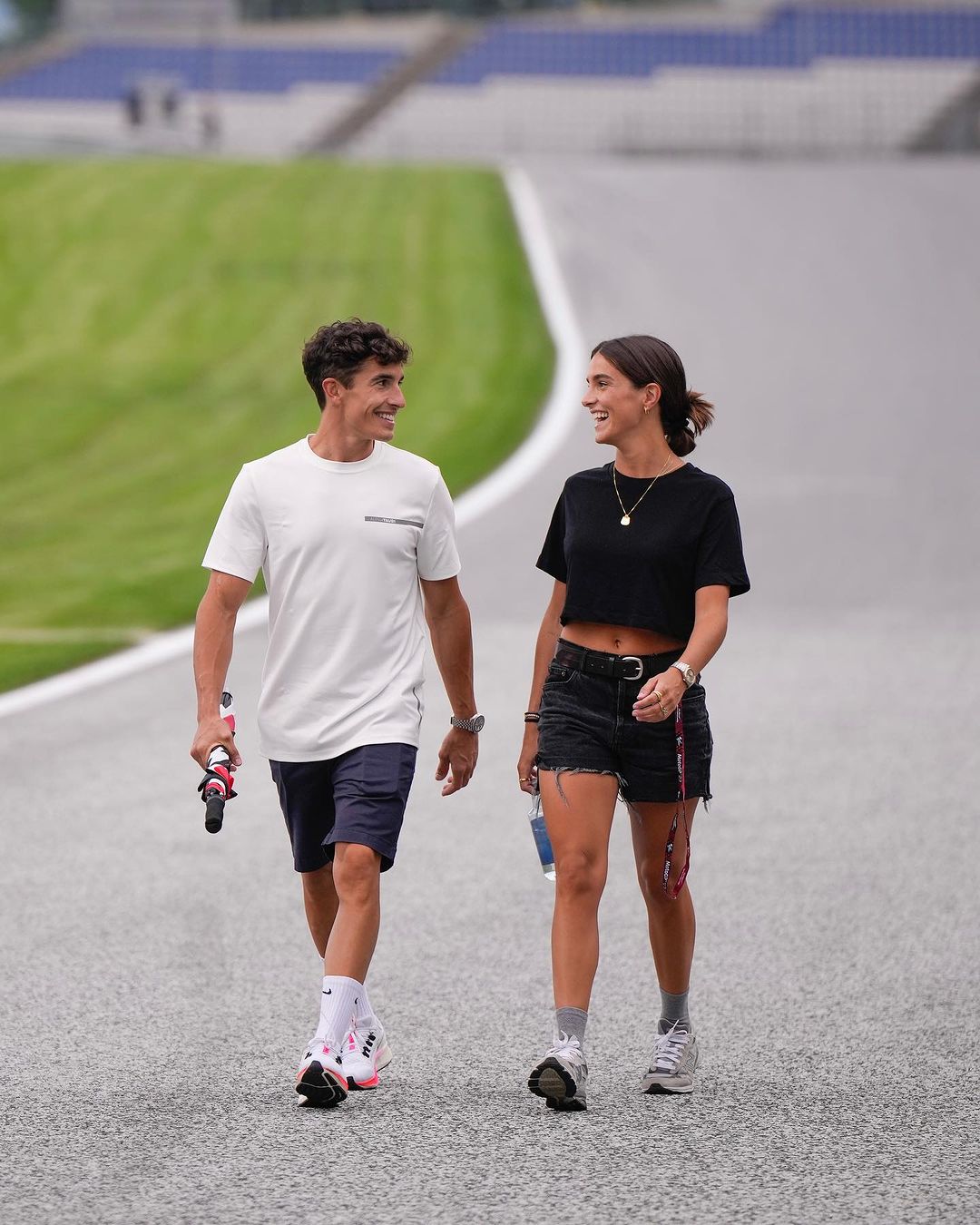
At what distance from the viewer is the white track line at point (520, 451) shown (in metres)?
10.7

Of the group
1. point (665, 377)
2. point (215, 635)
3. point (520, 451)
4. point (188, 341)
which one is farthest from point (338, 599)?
point (188, 341)

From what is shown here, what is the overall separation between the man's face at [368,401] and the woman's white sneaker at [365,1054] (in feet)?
5.17

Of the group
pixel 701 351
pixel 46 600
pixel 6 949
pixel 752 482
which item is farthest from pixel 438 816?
pixel 701 351

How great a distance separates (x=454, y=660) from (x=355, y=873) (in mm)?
708

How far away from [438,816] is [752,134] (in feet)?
142

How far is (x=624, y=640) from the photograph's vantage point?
5.12 meters

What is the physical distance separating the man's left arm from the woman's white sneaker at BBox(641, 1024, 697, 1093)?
0.90 metres

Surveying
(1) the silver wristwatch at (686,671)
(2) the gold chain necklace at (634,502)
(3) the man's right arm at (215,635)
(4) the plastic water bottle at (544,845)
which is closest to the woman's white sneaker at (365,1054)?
(4) the plastic water bottle at (544,845)

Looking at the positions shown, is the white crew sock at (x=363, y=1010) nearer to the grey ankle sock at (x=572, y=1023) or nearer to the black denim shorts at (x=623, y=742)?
the grey ankle sock at (x=572, y=1023)

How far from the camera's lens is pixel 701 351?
2317cm

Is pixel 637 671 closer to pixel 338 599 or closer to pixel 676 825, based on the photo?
pixel 676 825

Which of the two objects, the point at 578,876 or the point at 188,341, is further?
the point at 188,341

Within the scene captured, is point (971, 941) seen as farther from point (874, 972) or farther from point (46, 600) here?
point (46, 600)

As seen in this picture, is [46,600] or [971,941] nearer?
[971,941]
